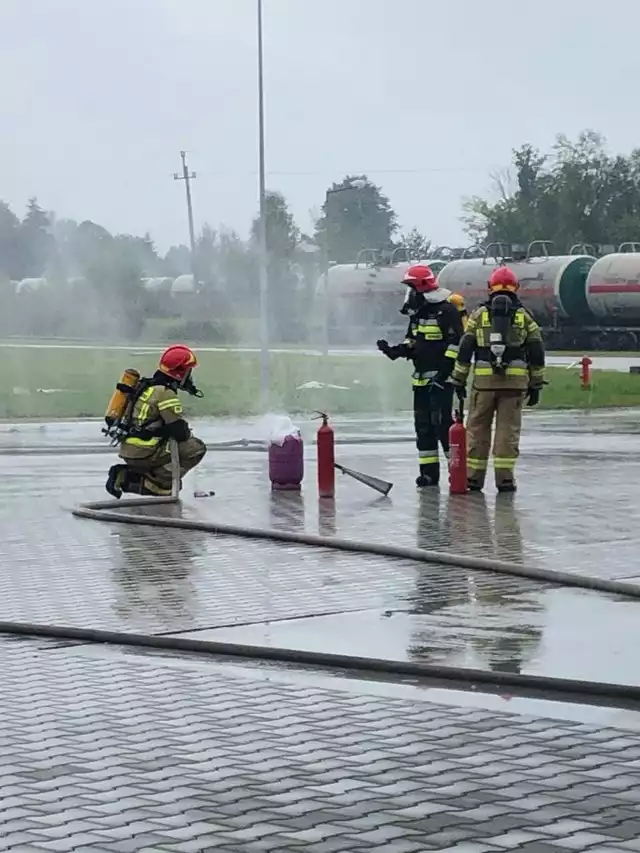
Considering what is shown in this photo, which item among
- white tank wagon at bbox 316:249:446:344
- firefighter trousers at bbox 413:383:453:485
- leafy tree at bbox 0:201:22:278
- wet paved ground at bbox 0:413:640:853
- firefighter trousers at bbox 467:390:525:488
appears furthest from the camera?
white tank wagon at bbox 316:249:446:344

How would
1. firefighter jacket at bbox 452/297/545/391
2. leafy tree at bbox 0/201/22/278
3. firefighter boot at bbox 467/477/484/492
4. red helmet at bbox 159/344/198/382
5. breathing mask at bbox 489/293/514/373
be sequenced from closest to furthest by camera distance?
1. red helmet at bbox 159/344/198/382
2. breathing mask at bbox 489/293/514/373
3. firefighter jacket at bbox 452/297/545/391
4. firefighter boot at bbox 467/477/484/492
5. leafy tree at bbox 0/201/22/278

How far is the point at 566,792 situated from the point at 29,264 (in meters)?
30.6

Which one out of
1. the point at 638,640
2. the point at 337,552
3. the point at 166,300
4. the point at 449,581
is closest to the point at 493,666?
the point at 638,640

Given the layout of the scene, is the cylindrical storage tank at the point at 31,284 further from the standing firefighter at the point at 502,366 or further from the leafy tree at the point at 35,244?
the standing firefighter at the point at 502,366

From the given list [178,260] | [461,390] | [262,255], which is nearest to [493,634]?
[461,390]

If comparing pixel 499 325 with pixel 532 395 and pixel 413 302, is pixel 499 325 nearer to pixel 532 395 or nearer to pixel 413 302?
pixel 532 395

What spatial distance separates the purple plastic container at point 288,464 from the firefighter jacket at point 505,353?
1.61 m

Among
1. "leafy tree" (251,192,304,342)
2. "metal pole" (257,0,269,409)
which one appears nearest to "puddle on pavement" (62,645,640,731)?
"metal pole" (257,0,269,409)

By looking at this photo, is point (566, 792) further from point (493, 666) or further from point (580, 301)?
point (580, 301)

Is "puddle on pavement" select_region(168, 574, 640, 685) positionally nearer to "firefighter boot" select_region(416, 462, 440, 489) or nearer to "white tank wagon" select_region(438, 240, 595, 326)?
"firefighter boot" select_region(416, 462, 440, 489)

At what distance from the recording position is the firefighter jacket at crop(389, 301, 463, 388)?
13.9 m

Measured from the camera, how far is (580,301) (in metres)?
47.3

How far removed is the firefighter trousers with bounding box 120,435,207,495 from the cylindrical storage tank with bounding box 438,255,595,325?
1329 inches

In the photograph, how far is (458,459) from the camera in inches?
524
